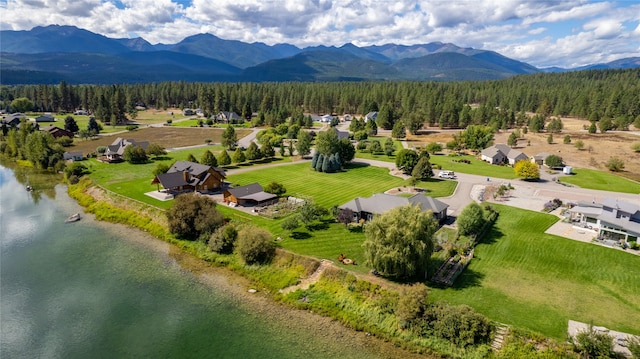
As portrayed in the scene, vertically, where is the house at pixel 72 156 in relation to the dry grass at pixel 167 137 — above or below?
below

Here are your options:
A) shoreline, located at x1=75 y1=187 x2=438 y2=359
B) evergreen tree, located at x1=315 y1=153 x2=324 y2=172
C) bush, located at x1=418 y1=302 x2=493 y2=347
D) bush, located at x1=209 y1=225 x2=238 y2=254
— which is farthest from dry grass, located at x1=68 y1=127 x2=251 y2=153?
bush, located at x1=418 y1=302 x2=493 y2=347

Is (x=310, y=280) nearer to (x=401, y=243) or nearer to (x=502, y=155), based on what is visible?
(x=401, y=243)

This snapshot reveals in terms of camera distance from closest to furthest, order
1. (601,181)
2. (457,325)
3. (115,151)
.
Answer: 1. (457,325)
2. (601,181)
3. (115,151)

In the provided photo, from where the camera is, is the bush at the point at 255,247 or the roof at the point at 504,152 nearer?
the bush at the point at 255,247

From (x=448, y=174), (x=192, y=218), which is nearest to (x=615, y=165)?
(x=448, y=174)

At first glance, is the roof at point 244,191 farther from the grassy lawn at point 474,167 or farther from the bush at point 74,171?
the grassy lawn at point 474,167

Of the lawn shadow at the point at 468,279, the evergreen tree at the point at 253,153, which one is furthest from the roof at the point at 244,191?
the lawn shadow at the point at 468,279
